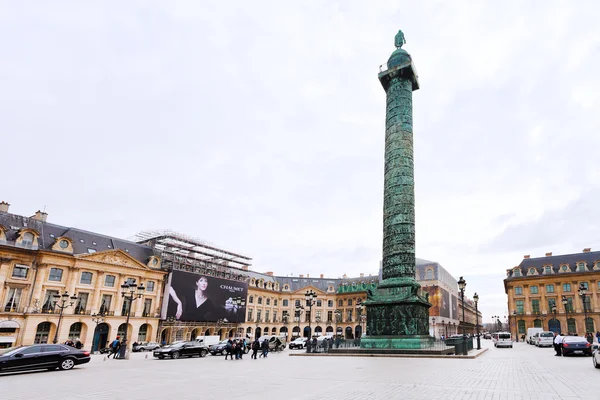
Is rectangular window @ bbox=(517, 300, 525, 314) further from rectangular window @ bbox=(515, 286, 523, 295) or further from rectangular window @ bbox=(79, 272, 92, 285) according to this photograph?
rectangular window @ bbox=(79, 272, 92, 285)

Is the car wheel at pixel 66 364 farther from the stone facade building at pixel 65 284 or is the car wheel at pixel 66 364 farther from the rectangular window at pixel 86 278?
the rectangular window at pixel 86 278

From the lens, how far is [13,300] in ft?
112

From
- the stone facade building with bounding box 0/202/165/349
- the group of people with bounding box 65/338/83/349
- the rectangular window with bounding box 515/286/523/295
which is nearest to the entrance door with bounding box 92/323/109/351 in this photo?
the stone facade building with bounding box 0/202/165/349

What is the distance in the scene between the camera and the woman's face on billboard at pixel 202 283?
48.3 m

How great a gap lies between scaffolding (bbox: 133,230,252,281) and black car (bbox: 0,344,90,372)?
108ft

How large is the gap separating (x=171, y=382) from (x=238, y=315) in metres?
45.0

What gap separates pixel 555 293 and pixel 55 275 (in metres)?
63.0

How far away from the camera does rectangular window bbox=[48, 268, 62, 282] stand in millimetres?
36700

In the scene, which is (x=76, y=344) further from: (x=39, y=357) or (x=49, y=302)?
(x=49, y=302)

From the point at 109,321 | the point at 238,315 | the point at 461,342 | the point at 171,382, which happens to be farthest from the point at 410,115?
the point at 238,315

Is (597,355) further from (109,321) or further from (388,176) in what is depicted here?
(109,321)

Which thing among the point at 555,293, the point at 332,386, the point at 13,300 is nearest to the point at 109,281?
the point at 13,300

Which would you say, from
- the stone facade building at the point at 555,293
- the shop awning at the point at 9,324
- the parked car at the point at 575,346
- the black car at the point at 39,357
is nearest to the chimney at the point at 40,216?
the shop awning at the point at 9,324

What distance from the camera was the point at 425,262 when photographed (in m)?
64.8
